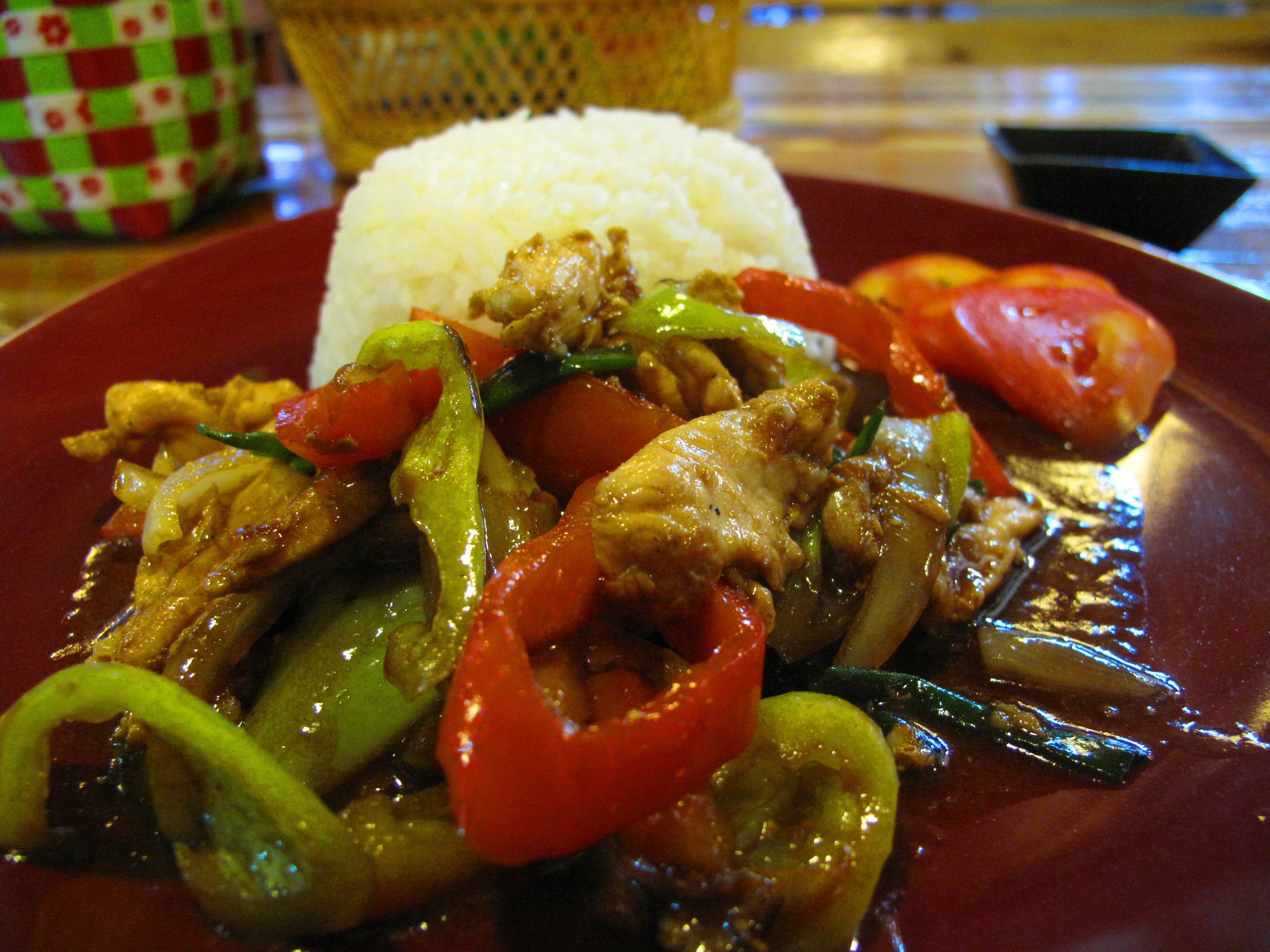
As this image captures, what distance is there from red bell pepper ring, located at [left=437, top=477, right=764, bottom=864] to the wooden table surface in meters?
2.40

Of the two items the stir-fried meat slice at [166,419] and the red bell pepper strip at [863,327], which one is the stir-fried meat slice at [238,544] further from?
the red bell pepper strip at [863,327]

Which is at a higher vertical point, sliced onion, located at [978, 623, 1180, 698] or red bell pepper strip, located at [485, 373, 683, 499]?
red bell pepper strip, located at [485, 373, 683, 499]

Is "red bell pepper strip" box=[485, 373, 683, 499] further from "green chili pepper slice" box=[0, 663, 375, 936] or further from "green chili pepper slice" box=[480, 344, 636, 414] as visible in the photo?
"green chili pepper slice" box=[0, 663, 375, 936]

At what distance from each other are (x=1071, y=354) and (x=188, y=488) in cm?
216

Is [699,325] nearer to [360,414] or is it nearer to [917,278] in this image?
[360,414]

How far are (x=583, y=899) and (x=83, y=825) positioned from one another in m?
0.71

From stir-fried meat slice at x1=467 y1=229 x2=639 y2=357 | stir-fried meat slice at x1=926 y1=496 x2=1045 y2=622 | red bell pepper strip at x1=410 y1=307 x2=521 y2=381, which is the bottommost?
stir-fried meat slice at x1=926 y1=496 x2=1045 y2=622

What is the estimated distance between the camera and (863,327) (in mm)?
2000

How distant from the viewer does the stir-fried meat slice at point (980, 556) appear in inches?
59.8

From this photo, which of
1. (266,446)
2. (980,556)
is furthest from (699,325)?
(266,446)

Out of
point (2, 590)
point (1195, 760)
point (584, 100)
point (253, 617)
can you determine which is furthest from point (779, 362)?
point (584, 100)

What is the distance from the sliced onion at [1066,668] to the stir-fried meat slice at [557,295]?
92 cm

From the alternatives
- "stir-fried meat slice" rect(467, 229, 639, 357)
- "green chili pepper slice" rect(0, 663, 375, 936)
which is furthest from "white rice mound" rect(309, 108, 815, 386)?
"green chili pepper slice" rect(0, 663, 375, 936)

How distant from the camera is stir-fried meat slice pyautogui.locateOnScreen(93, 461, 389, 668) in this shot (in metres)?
1.29
